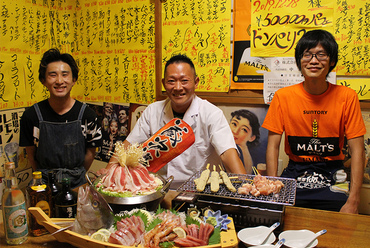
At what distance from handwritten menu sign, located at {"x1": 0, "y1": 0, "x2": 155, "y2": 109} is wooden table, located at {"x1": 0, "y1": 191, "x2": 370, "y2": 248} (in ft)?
6.57

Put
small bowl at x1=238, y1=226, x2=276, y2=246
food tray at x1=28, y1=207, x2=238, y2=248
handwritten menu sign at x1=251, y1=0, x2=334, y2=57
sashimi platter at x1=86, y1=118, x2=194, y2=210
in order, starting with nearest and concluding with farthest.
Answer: food tray at x1=28, y1=207, x2=238, y2=248, small bowl at x1=238, y1=226, x2=276, y2=246, sashimi platter at x1=86, y1=118, x2=194, y2=210, handwritten menu sign at x1=251, y1=0, x2=334, y2=57

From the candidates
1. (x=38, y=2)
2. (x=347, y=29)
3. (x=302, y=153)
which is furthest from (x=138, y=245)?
(x=38, y=2)

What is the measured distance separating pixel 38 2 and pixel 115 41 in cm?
92

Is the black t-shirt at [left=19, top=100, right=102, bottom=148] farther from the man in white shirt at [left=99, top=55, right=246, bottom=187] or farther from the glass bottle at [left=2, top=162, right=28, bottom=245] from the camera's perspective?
the glass bottle at [left=2, top=162, right=28, bottom=245]

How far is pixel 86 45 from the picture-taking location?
3.67m

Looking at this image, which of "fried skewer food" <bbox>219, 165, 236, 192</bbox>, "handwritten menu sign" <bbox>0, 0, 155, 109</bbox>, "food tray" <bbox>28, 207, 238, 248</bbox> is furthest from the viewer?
"handwritten menu sign" <bbox>0, 0, 155, 109</bbox>

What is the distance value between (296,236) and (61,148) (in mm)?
2024

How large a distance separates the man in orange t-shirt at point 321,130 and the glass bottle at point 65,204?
5.13 feet

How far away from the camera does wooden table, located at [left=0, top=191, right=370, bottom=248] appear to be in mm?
1276

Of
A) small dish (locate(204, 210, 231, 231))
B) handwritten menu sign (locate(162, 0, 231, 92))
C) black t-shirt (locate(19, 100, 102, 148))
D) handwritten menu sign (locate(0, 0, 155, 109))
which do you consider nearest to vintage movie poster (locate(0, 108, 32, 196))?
handwritten menu sign (locate(0, 0, 155, 109))

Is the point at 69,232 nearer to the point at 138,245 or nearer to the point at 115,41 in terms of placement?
the point at 138,245

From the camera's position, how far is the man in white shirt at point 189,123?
224cm

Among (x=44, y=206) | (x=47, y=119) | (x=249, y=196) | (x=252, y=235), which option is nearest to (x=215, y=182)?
(x=249, y=196)

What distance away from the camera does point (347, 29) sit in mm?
2543
